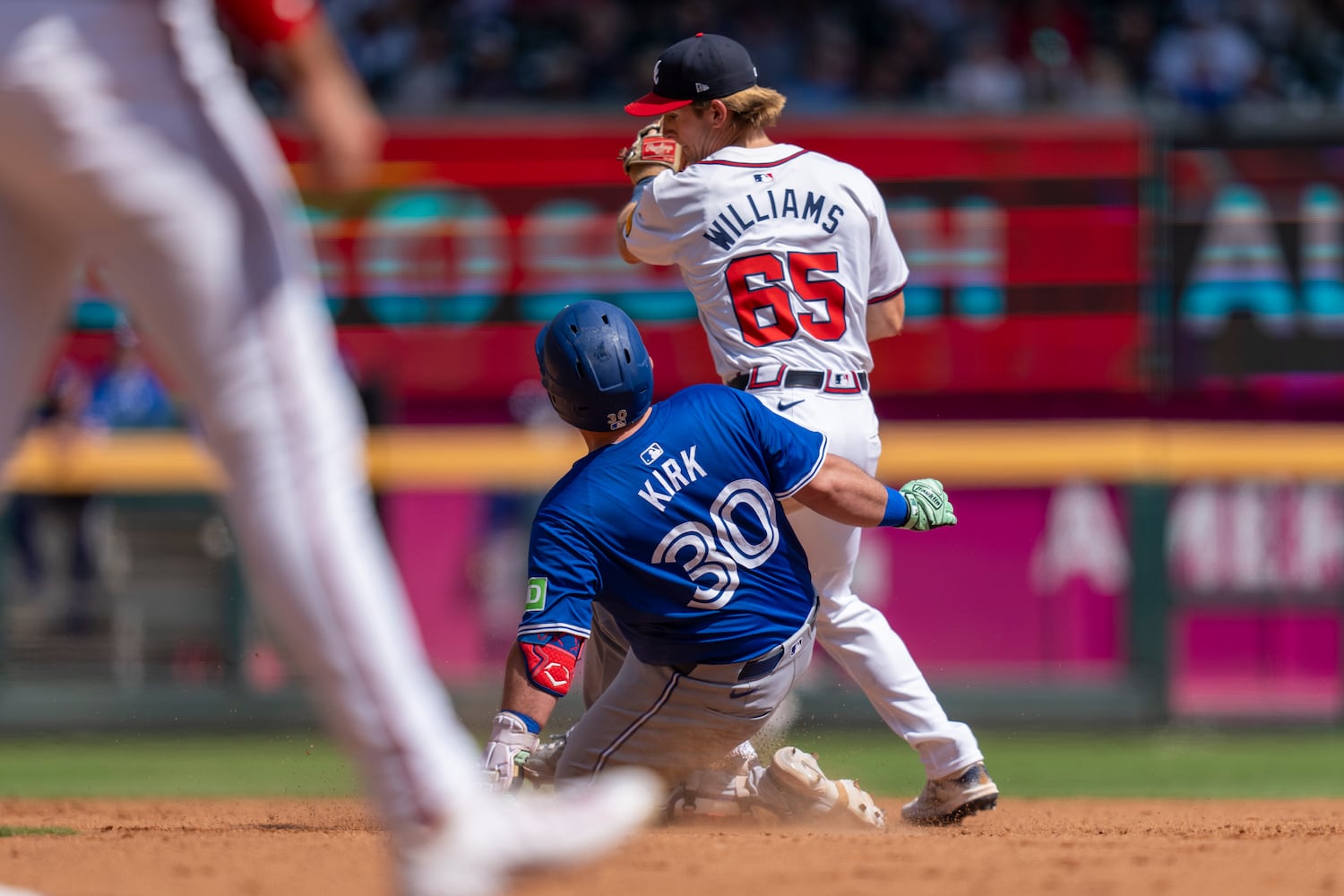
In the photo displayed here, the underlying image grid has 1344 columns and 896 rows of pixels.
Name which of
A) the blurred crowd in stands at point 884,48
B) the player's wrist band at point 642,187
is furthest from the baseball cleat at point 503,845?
the blurred crowd in stands at point 884,48

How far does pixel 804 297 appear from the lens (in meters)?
4.49

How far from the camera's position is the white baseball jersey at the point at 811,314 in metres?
4.44

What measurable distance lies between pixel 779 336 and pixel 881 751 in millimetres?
3430

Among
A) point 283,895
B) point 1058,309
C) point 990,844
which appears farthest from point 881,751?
point 283,895

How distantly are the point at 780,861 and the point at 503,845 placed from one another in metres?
1.33

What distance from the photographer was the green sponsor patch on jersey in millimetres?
3801

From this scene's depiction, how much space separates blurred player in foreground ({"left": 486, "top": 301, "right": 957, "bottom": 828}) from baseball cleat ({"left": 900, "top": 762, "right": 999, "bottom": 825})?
0.58 m

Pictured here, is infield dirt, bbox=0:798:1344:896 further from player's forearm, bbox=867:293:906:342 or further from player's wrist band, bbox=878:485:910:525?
player's forearm, bbox=867:293:906:342

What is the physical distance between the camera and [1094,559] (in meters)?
8.52

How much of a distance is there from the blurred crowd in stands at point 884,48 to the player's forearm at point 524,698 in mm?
7207

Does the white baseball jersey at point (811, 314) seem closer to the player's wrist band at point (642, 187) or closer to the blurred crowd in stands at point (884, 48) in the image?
the player's wrist band at point (642, 187)

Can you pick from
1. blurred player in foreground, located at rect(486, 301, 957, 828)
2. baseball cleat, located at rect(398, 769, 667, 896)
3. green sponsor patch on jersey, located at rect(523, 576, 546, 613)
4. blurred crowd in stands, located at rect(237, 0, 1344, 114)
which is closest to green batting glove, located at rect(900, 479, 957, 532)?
blurred player in foreground, located at rect(486, 301, 957, 828)

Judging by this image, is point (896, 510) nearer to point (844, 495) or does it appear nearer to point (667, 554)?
point (844, 495)

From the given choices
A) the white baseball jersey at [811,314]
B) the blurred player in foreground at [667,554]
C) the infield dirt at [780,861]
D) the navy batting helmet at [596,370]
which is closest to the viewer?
the infield dirt at [780,861]
